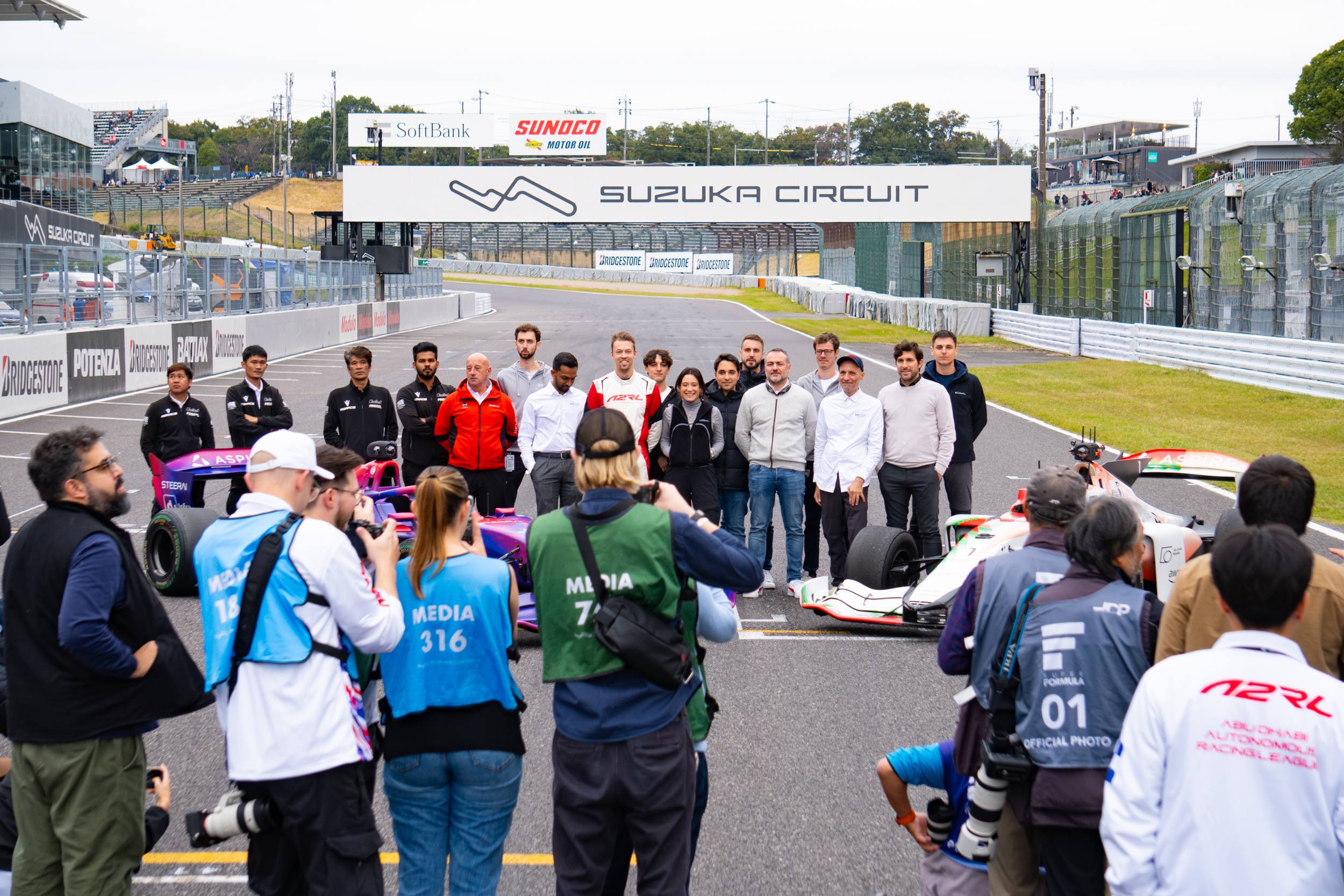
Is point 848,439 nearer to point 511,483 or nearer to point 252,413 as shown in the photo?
point 511,483

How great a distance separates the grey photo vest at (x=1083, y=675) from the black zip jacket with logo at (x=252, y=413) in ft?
24.4

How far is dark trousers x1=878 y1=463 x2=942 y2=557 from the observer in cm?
841

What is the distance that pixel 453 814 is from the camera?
348 centimetres

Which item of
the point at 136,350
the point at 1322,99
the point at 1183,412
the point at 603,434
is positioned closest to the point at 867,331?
the point at 1183,412

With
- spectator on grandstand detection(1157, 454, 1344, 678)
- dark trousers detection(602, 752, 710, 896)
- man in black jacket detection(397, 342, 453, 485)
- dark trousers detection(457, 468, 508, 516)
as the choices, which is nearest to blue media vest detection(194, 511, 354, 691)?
dark trousers detection(602, 752, 710, 896)

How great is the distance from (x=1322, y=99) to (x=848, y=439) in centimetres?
7469

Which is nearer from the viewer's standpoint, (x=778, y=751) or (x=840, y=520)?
(x=778, y=751)

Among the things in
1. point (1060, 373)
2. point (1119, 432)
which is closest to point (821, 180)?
point (1060, 373)

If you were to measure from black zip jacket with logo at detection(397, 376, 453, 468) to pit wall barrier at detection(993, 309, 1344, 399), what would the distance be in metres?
15.8

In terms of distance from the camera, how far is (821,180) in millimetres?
35281

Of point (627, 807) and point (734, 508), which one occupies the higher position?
point (734, 508)

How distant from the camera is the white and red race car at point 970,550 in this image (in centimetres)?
639

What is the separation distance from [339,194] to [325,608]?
116677mm

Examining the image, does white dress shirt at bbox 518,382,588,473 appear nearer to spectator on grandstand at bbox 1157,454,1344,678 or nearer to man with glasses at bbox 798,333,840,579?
man with glasses at bbox 798,333,840,579
